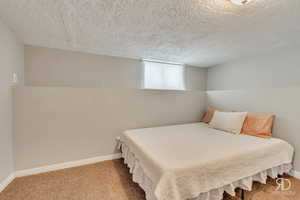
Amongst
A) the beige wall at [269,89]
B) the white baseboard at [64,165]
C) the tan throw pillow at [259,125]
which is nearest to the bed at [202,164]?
the tan throw pillow at [259,125]

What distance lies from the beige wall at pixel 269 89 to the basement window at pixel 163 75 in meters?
0.91

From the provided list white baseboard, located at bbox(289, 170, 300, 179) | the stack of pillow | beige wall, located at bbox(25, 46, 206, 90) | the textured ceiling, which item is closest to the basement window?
beige wall, located at bbox(25, 46, 206, 90)

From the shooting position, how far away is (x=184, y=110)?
321cm

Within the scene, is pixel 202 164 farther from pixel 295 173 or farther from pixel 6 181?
pixel 6 181

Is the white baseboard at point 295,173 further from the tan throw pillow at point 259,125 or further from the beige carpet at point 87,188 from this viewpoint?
the tan throw pillow at point 259,125

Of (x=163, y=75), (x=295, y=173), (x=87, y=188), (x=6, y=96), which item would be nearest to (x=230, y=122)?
(x=295, y=173)

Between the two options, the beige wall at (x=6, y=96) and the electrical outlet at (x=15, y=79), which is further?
the electrical outlet at (x=15, y=79)

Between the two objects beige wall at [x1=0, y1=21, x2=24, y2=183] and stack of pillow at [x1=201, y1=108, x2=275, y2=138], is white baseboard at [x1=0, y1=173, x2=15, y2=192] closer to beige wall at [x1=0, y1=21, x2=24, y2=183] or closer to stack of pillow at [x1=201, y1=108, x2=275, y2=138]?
beige wall at [x1=0, y1=21, x2=24, y2=183]

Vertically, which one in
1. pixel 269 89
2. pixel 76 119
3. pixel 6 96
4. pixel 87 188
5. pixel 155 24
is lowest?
pixel 87 188

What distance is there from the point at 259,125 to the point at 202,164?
159 cm

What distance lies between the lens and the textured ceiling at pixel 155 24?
1.35 m

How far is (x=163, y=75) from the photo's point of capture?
3438 mm

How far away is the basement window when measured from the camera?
3.28 meters

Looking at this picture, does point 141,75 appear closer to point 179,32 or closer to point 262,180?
point 179,32
